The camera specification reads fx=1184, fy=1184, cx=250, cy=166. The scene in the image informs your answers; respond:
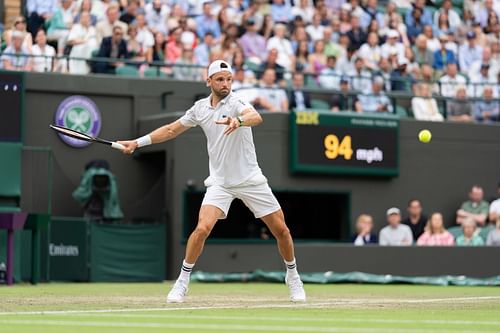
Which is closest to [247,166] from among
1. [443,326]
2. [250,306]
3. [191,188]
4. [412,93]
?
[250,306]

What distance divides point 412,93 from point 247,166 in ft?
40.8

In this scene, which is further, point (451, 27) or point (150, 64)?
point (451, 27)

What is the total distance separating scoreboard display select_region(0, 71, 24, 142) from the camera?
766 inches

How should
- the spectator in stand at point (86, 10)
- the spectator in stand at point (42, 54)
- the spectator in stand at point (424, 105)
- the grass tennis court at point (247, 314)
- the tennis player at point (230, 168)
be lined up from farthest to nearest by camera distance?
the spectator in stand at point (424, 105)
the spectator in stand at point (86, 10)
the spectator in stand at point (42, 54)
the tennis player at point (230, 168)
the grass tennis court at point (247, 314)

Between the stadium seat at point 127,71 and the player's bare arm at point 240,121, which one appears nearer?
the player's bare arm at point 240,121

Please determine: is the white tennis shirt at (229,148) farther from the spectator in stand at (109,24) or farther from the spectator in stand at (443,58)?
the spectator in stand at (443,58)

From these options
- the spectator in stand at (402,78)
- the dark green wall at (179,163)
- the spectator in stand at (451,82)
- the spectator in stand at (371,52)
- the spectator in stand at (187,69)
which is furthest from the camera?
the spectator in stand at (371,52)

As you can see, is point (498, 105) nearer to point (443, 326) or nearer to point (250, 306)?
point (250, 306)

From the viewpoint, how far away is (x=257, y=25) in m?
23.7

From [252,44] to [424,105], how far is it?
3.68m

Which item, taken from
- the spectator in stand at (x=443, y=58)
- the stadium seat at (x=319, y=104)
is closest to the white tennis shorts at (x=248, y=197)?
the stadium seat at (x=319, y=104)

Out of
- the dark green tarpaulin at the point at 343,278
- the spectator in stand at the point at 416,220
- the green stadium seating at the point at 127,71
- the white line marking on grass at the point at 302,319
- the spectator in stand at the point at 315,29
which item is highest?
the spectator in stand at the point at 315,29

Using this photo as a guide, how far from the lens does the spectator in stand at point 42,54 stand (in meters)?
20.3

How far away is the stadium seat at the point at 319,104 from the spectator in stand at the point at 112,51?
12.1ft
